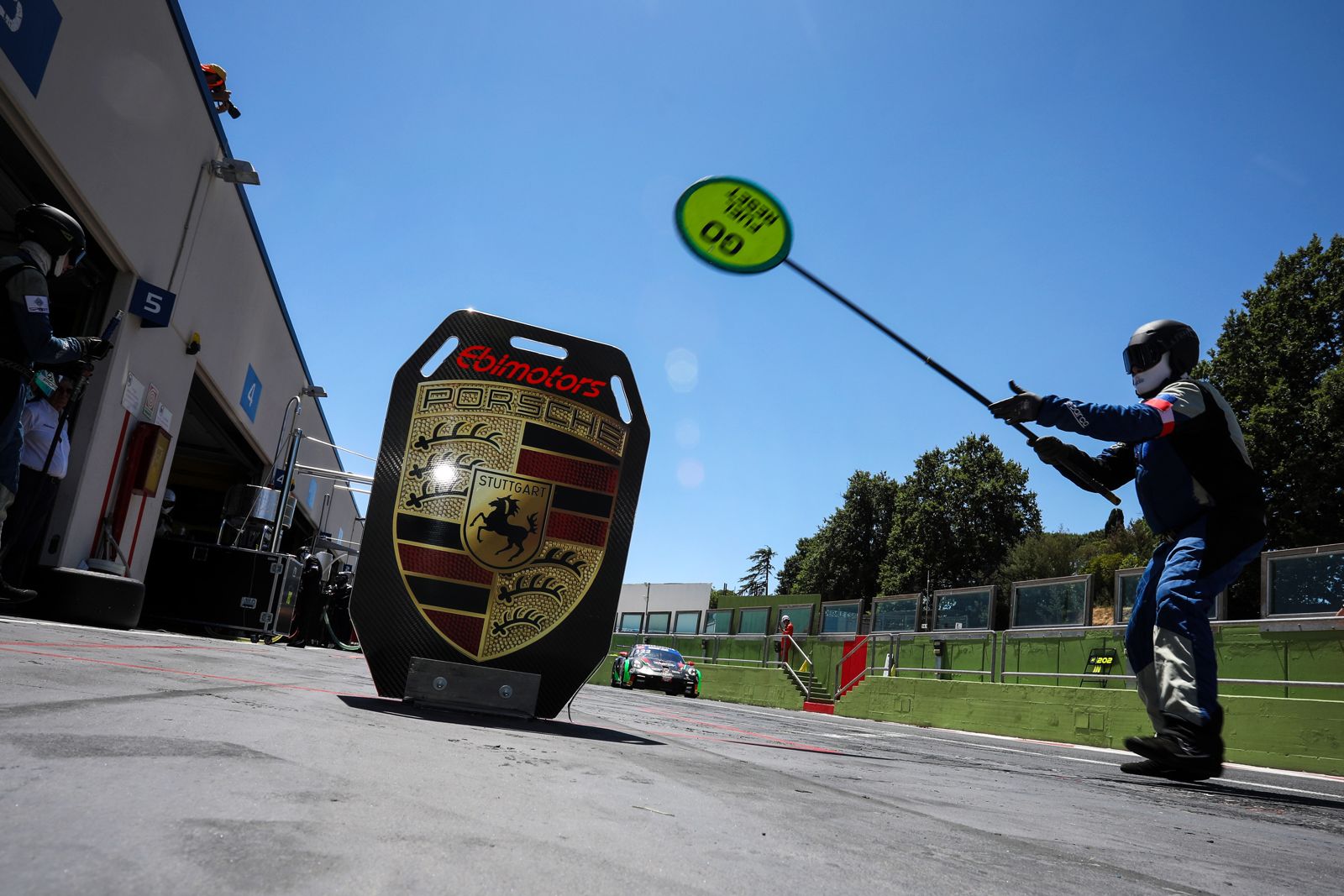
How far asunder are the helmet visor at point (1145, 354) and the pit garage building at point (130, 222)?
7311 mm

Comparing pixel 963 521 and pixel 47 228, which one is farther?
pixel 963 521

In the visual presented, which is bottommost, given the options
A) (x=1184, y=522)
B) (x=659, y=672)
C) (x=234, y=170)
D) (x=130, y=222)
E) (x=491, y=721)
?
(x=659, y=672)

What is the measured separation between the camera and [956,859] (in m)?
1.16

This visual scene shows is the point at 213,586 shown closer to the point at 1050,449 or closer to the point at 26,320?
the point at 26,320

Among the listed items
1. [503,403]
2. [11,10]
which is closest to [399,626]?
[503,403]

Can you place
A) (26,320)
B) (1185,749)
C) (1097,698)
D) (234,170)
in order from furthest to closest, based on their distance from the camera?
(1097,698) → (234,170) → (26,320) → (1185,749)

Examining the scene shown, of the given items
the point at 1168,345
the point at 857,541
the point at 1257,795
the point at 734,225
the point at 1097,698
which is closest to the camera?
the point at 1257,795

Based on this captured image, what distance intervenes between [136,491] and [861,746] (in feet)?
28.4

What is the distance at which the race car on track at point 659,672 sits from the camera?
2323cm

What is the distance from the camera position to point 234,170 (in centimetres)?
1070

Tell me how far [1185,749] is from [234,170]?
11509mm

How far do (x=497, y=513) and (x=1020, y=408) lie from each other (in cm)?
207

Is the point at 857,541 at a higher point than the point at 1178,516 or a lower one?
higher

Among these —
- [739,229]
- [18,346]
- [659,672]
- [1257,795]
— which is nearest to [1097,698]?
[1257,795]
